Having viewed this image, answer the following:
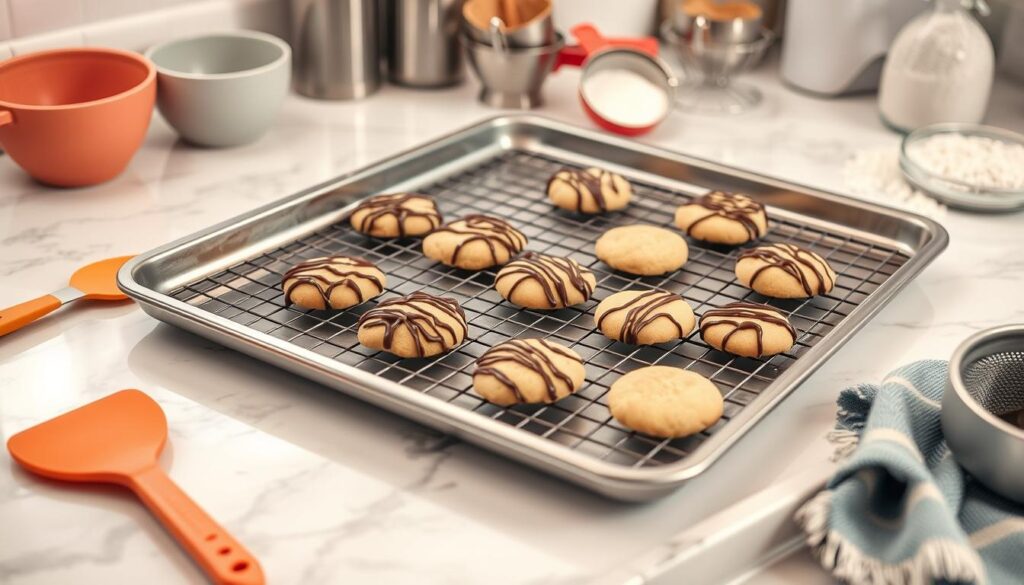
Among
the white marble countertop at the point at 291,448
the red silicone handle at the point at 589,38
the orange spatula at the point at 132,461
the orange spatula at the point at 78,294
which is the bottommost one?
the white marble countertop at the point at 291,448

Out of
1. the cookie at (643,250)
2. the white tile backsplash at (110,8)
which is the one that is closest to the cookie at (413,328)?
the cookie at (643,250)

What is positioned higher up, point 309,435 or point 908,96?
point 908,96

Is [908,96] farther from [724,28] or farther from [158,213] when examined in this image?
[158,213]

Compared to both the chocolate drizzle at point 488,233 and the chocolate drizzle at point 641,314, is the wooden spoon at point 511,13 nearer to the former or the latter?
the chocolate drizzle at point 488,233

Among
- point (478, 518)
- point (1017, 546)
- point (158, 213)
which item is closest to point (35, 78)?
point (158, 213)

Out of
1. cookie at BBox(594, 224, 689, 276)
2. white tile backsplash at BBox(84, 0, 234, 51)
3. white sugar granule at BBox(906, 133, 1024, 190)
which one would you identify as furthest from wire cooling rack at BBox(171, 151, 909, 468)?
white tile backsplash at BBox(84, 0, 234, 51)

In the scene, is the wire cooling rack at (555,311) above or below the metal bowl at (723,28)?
below

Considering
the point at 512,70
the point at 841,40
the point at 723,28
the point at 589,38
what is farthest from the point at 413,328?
the point at 841,40
